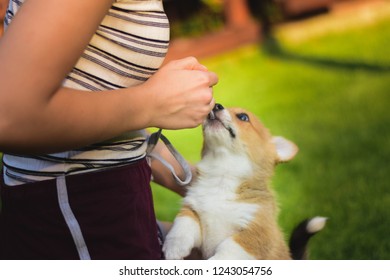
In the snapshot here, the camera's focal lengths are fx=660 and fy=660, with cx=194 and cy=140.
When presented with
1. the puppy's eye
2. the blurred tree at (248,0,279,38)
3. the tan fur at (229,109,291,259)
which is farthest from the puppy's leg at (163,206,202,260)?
the blurred tree at (248,0,279,38)

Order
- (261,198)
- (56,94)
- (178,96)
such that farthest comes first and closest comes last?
(261,198)
(178,96)
(56,94)

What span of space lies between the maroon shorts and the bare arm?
211 mm

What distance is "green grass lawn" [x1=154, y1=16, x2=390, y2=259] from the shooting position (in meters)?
3.58

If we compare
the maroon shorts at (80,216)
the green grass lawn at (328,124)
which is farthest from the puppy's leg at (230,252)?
the green grass lawn at (328,124)

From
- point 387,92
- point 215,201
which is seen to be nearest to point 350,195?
point 215,201

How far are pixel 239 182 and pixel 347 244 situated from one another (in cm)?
134

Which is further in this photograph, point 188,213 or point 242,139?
point 242,139

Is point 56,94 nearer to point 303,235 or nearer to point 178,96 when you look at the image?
point 178,96

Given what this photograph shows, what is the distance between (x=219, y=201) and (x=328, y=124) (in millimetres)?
3675

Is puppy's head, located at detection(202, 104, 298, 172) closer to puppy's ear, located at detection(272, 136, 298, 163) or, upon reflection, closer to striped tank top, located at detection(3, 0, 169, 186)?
puppy's ear, located at detection(272, 136, 298, 163)

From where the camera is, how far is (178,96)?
1372mm

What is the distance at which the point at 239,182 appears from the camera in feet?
7.09

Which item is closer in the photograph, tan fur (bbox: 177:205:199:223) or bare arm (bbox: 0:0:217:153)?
bare arm (bbox: 0:0:217:153)

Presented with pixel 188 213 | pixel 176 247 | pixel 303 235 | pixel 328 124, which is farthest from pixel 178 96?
pixel 328 124
